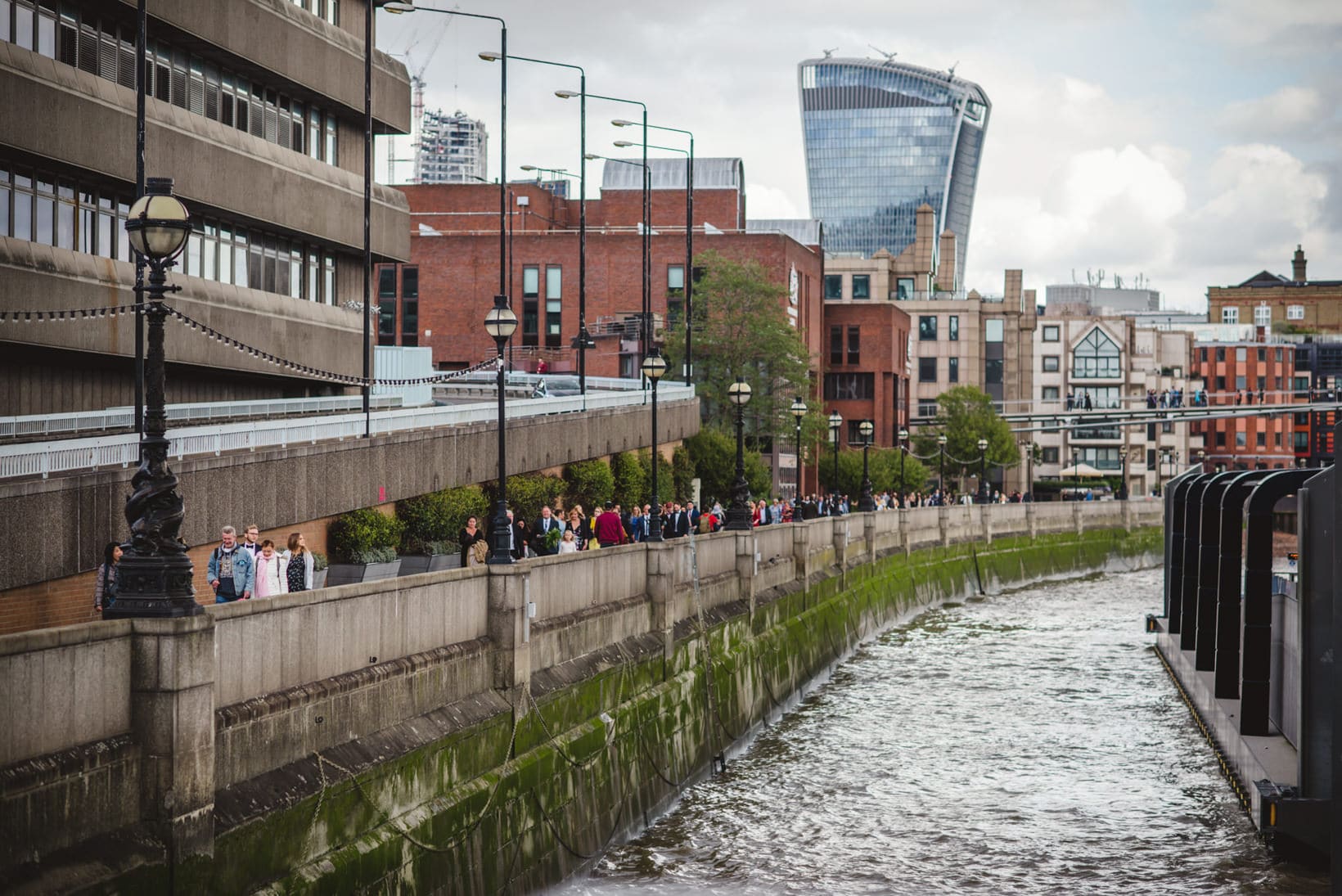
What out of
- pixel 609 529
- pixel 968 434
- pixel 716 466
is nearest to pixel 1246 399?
pixel 968 434

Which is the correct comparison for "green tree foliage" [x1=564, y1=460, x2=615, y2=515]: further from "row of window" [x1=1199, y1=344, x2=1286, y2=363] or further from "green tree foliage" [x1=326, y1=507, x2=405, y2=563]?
"row of window" [x1=1199, y1=344, x2=1286, y2=363]

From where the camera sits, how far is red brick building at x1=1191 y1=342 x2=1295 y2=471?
551 ft

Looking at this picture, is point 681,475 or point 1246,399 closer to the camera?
point 681,475

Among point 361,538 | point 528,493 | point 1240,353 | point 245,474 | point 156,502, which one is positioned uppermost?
point 1240,353

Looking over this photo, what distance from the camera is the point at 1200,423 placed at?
167375 millimetres

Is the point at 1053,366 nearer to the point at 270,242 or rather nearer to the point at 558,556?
the point at 270,242

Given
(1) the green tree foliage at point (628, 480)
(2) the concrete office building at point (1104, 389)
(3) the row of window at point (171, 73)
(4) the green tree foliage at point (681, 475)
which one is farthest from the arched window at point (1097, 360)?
(3) the row of window at point (171, 73)

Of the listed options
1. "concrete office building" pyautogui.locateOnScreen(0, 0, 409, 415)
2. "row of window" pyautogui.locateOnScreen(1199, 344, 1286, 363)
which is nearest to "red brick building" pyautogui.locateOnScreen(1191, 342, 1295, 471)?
"row of window" pyautogui.locateOnScreen(1199, 344, 1286, 363)

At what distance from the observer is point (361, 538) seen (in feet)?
107

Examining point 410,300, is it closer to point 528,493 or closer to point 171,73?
point 528,493

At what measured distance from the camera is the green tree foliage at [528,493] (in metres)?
40.4

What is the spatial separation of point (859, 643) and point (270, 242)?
18.7 m

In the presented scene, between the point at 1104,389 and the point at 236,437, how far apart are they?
5175 inches

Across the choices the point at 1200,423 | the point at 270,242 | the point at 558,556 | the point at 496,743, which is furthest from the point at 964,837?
the point at 1200,423
